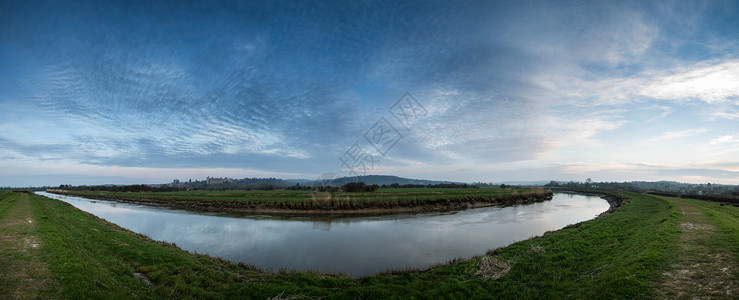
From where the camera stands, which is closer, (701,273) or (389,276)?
(701,273)

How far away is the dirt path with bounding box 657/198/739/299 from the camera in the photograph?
18.3 ft

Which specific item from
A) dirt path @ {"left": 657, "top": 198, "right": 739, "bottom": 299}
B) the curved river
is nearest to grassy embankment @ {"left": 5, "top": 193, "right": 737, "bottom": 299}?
dirt path @ {"left": 657, "top": 198, "right": 739, "bottom": 299}

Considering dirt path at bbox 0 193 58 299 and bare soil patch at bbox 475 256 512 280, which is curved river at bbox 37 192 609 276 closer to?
bare soil patch at bbox 475 256 512 280

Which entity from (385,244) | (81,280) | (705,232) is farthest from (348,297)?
(705,232)

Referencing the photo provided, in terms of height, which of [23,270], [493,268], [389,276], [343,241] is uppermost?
[23,270]

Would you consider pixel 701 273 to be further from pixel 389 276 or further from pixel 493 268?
pixel 389 276

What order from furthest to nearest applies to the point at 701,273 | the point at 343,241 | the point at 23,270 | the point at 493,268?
1. the point at 343,241
2. the point at 493,268
3. the point at 23,270
4. the point at 701,273

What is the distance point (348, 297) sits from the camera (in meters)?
6.94

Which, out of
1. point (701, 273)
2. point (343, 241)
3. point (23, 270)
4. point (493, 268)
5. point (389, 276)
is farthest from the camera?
point (343, 241)

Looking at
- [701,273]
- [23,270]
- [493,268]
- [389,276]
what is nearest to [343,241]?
[389,276]

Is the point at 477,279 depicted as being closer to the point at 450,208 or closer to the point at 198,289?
the point at 198,289

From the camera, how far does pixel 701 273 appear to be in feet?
21.7

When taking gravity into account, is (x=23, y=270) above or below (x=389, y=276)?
above

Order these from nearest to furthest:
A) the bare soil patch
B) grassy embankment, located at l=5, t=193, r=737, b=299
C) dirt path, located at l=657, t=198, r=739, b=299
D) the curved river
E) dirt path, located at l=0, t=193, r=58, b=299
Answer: dirt path, located at l=657, t=198, r=739, b=299 → dirt path, located at l=0, t=193, r=58, b=299 → grassy embankment, located at l=5, t=193, r=737, b=299 → the bare soil patch → the curved river
